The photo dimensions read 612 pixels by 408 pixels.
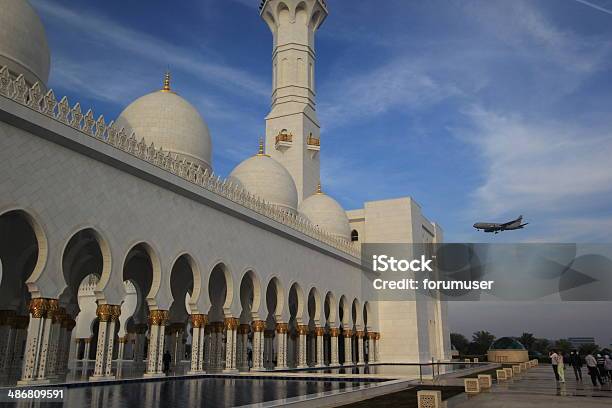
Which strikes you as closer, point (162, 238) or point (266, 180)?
point (162, 238)

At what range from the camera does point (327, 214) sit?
25.2m

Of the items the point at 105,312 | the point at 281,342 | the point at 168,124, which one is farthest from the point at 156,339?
the point at 168,124

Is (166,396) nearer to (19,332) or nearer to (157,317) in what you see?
(157,317)

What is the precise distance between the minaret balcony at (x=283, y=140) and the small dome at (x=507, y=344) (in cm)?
1670

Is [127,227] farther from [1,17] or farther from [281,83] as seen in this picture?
[281,83]

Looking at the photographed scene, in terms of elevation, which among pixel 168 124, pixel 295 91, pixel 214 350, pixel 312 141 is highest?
pixel 295 91

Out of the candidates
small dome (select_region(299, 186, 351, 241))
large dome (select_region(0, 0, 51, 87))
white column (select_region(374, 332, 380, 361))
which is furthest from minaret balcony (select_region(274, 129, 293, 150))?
large dome (select_region(0, 0, 51, 87))

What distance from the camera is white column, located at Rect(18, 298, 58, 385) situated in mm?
9055

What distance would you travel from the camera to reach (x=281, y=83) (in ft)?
94.6

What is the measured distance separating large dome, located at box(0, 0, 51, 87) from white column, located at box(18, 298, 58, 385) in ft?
17.4

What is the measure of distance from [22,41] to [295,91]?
59.6 ft

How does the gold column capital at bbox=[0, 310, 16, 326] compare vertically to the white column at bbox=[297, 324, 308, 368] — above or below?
above

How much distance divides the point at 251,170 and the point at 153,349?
10.6 meters

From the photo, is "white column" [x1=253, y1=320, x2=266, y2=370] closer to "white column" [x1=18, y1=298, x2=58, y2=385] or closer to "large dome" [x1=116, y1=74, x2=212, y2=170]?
"large dome" [x1=116, y1=74, x2=212, y2=170]
